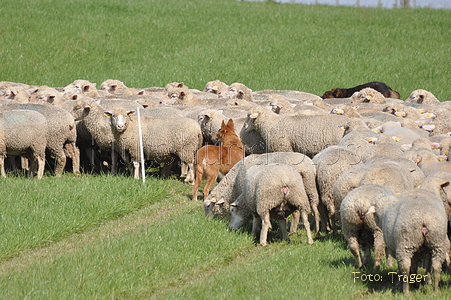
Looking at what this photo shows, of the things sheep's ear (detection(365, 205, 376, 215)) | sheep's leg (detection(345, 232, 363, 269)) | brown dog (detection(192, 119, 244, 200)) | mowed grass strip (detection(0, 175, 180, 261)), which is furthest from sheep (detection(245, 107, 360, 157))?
sheep's ear (detection(365, 205, 376, 215))

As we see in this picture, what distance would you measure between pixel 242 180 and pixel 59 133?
492cm

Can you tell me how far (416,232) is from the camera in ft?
20.1

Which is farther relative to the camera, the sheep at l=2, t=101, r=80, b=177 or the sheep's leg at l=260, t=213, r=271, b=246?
the sheep at l=2, t=101, r=80, b=177

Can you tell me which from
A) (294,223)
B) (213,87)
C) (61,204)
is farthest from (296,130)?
(213,87)

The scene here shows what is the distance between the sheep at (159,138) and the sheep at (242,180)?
2314mm

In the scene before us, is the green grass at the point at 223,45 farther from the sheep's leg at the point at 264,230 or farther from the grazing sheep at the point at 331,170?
the sheep's leg at the point at 264,230

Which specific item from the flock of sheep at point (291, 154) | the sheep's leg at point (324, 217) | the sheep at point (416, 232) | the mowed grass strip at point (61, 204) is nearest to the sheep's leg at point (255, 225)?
the flock of sheep at point (291, 154)

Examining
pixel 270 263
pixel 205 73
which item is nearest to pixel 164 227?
pixel 270 263

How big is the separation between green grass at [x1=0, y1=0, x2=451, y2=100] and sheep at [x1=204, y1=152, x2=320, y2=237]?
1663 cm

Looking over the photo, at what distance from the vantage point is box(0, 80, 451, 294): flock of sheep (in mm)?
6707

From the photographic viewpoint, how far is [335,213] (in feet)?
28.4

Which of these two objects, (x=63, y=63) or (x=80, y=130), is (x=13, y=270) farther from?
(x=63, y=63)

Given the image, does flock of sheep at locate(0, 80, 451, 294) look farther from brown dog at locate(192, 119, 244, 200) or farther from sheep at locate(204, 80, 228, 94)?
sheep at locate(204, 80, 228, 94)

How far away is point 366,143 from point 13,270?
602 centimetres
